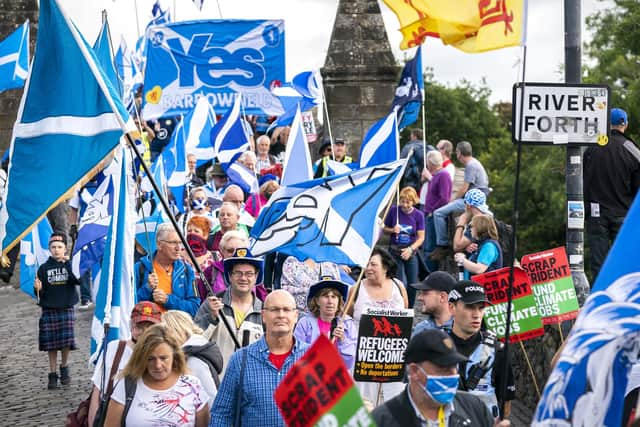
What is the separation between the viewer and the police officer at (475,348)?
748 centimetres

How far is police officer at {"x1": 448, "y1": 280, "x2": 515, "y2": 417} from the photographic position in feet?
24.6

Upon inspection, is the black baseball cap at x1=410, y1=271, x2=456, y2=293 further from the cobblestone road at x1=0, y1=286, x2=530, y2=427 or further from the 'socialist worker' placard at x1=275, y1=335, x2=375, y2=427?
the 'socialist worker' placard at x1=275, y1=335, x2=375, y2=427

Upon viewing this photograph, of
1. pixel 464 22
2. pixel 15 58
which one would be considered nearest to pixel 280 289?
pixel 464 22

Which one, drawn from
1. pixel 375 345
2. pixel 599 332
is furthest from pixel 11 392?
pixel 599 332

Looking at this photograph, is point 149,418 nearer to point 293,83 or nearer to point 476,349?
point 476,349

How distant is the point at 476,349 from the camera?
7.56m

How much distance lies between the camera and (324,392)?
4.61m

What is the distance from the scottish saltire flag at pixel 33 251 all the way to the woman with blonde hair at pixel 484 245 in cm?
594

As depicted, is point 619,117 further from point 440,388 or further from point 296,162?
point 440,388

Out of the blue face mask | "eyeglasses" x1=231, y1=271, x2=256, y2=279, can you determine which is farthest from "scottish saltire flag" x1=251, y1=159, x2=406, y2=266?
the blue face mask

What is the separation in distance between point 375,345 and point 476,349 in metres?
0.80

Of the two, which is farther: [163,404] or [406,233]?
[406,233]

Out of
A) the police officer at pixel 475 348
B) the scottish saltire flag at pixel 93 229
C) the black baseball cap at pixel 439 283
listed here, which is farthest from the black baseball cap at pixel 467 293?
the scottish saltire flag at pixel 93 229

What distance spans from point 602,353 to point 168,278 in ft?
19.9
